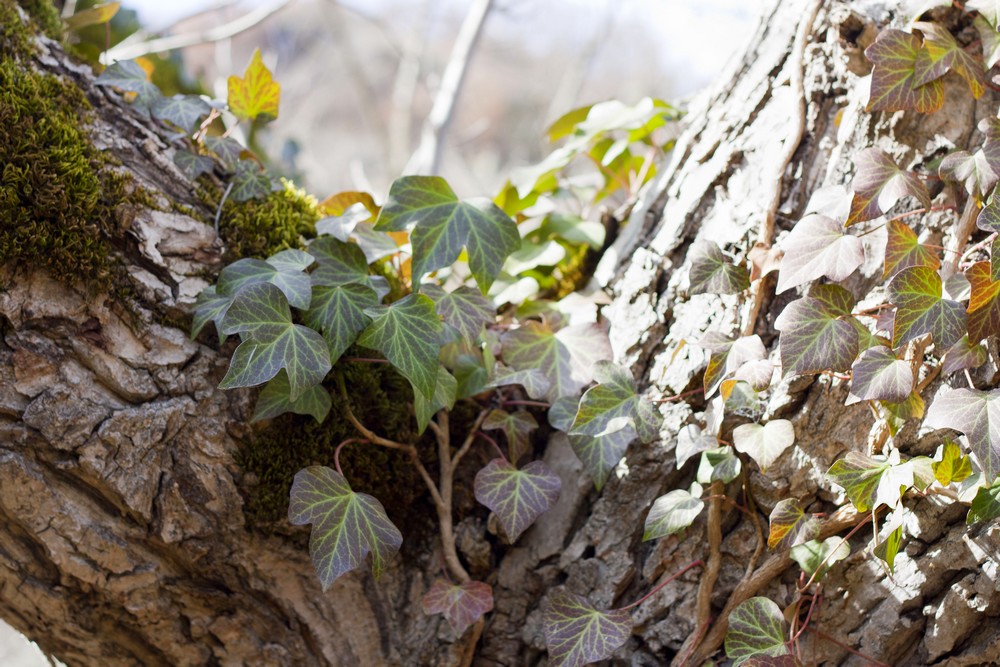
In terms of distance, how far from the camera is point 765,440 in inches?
34.3

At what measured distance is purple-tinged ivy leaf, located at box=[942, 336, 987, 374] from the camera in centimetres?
81

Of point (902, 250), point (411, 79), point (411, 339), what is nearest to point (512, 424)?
point (411, 339)

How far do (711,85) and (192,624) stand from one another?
1.17 m

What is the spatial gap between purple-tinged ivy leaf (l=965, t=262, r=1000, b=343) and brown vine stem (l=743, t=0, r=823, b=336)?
0.79ft

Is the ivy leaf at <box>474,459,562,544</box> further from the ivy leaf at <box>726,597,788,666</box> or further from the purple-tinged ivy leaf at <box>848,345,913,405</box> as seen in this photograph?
the purple-tinged ivy leaf at <box>848,345,913,405</box>

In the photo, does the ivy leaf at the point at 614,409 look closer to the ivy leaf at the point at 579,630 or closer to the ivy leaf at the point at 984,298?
the ivy leaf at the point at 579,630

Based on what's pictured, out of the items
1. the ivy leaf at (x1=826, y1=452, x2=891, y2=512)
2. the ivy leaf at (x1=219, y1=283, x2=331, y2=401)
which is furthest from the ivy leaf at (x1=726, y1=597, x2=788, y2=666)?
the ivy leaf at (x1=219, y1=283, x2=331, y2=401)

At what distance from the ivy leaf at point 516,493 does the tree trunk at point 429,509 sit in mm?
98

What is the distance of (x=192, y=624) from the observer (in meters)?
0.97

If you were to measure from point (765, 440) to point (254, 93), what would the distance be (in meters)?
0.94

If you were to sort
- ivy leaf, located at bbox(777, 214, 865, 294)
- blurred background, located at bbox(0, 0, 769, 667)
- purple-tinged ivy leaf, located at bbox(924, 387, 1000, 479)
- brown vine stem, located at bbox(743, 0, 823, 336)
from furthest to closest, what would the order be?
blurred background, located at bbox(0, 0, 769, 667)
brown vine stem, located at bbox(743, 0, 823, 336)
ivy leaf, located at bbox(777, 214, 865, 294)
purple-tinged ivy leaf, located at bbox(924, 387, 1000, 479)

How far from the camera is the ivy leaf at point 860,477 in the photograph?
0.82 meters

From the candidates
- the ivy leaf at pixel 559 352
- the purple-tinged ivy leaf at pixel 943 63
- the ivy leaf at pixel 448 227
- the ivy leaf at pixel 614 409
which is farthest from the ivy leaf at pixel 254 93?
the purple-tinged ivy leaf at pixel 943 63

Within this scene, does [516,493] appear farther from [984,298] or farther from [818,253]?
[984,298]
